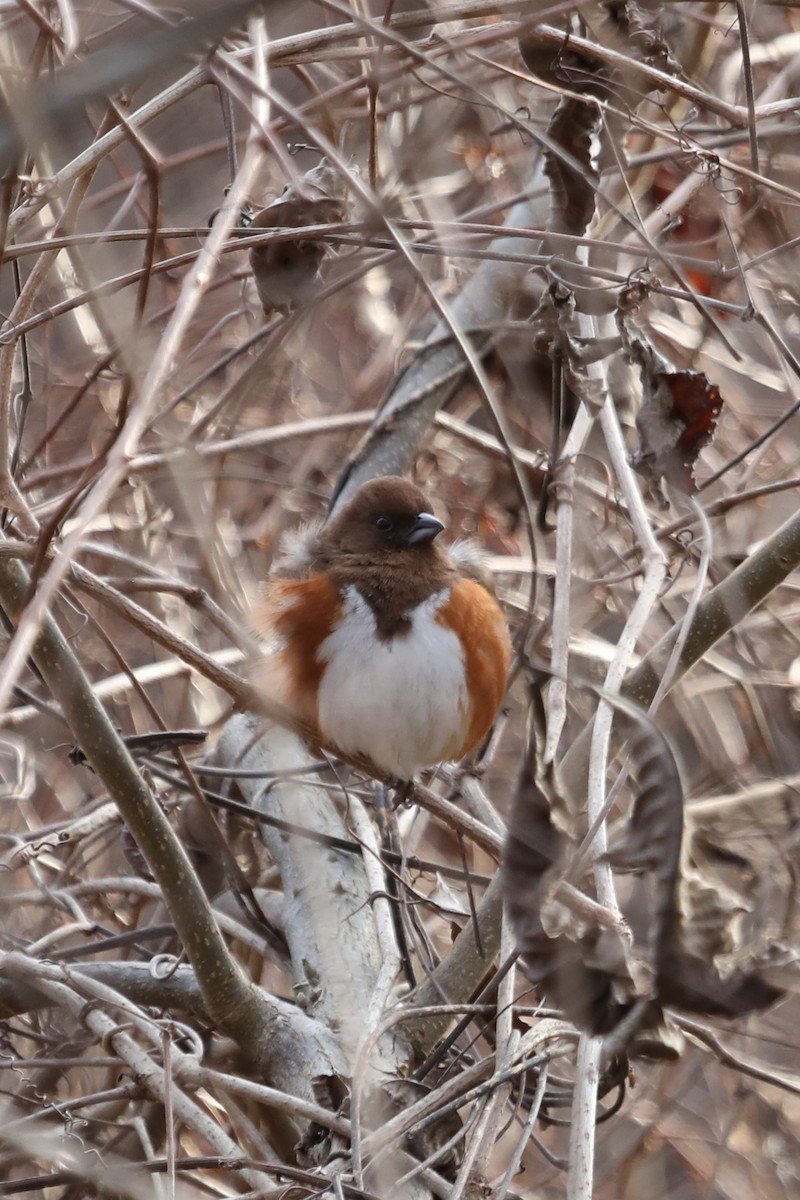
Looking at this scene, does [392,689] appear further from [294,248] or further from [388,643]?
[294,248]

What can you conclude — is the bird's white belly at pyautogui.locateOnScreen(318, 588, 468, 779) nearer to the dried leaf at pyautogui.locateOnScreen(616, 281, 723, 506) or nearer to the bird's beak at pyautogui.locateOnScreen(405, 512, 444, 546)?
the bird's beak at pyautogui.locateOnScreen(405, 512, 444, 546)

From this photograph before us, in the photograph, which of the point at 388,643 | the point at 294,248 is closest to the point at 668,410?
the point at 294,248

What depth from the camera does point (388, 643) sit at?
2848 millimetres

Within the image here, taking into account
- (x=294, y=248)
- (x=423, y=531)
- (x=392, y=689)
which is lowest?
(x=392, y=689)

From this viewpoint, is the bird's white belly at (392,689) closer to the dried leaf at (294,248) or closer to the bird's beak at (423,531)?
the bird's beak at (423,531)

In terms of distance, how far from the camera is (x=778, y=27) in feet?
12.8

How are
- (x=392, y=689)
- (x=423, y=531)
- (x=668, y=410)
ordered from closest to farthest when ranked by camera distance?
(x=668, y=410), (x=392, y=689), (x=423, y=531)

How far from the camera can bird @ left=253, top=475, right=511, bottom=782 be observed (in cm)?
283

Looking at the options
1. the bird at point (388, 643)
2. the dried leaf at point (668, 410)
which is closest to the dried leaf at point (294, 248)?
the dried leaf at point (668, 410)

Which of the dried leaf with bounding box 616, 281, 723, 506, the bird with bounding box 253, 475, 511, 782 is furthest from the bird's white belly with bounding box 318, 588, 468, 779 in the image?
the dried leaf with bounding box 616, 281, 723, 506

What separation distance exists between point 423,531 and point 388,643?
30 centimetres

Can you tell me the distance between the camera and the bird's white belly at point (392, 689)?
282cm

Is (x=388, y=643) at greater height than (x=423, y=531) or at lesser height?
lesser

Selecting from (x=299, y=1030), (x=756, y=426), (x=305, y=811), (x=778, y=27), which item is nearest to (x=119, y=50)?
(x=299, y=1030)
